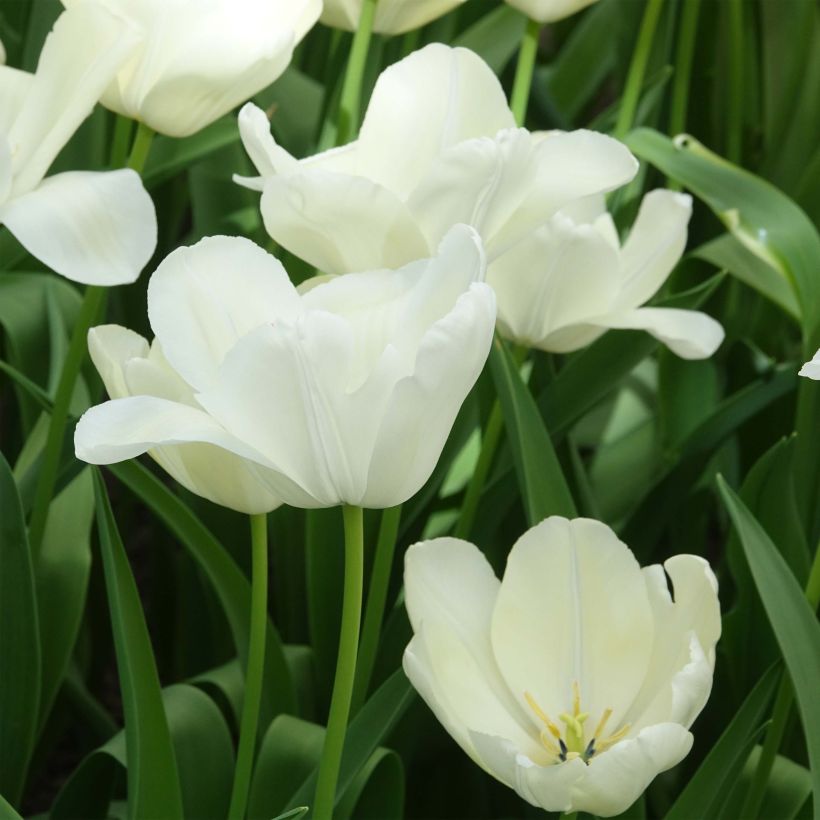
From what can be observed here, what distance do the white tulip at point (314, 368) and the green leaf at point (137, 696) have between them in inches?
5.5

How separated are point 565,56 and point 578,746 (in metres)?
1.00

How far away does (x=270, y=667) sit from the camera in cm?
83

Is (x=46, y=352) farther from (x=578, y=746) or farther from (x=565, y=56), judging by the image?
(x=565, y=56)

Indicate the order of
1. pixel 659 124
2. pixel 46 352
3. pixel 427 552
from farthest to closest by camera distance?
1. pixel 659 124
2. pixel 46 352
3. pixel 427 552

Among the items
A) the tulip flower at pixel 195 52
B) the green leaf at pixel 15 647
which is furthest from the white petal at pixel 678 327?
the green leaf at pixel 15 647

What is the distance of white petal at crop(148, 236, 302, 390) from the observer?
544mm

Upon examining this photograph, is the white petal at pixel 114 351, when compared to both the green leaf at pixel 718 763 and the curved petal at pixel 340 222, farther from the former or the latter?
the green leaf at pixel 718 763

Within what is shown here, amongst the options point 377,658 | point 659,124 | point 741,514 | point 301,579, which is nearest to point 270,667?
point 377,658

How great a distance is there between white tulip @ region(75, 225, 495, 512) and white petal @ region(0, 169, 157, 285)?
106 millimetres

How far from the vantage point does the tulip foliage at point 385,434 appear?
20.9 inches

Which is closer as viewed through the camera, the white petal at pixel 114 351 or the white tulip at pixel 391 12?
the white petal at pixel 114 351

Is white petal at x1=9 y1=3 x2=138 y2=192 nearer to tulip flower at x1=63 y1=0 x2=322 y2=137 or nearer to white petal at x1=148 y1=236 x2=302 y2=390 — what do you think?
tulip flower at x1=63 y1=0 x2=322 y2=137

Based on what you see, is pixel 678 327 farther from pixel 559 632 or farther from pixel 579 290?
pixel 559 632

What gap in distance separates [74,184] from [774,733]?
0.46m
